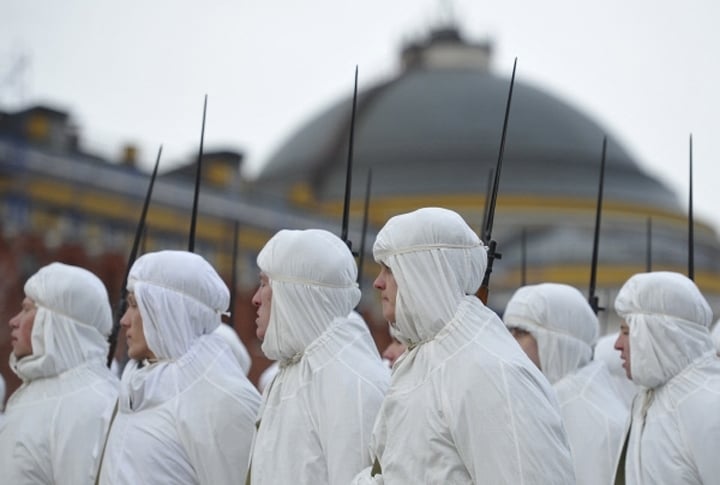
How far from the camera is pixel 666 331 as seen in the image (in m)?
8.98

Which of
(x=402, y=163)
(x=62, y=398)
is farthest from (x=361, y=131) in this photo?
(x=62, y=398)

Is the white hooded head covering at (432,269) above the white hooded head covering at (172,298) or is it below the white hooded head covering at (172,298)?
above

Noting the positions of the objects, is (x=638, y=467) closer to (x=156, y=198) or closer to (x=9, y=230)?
(x=9, y=230)

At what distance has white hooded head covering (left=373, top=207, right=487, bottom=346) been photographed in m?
7.00

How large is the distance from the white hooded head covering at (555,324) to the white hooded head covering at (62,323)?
2.36 meters

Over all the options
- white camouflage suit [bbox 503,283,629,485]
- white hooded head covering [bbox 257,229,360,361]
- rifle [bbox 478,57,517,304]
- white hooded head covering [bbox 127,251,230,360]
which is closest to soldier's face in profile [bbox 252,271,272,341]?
white hooded head covering [bbox 257,229,360,361]

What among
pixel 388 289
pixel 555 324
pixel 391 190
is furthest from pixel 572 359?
pixel 391 190

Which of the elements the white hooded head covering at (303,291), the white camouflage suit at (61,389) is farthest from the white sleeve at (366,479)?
the white camouflage suit at (61,389)

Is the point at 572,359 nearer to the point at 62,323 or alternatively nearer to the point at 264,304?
the point at 264,304

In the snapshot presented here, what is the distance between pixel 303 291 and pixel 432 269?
4.40ft

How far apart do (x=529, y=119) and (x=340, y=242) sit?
208 ft

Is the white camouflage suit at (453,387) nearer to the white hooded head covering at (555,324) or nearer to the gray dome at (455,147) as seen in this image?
the white hooded head covering at (555,324)

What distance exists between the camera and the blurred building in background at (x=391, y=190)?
38.7m

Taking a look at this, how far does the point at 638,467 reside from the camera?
8.77 m
